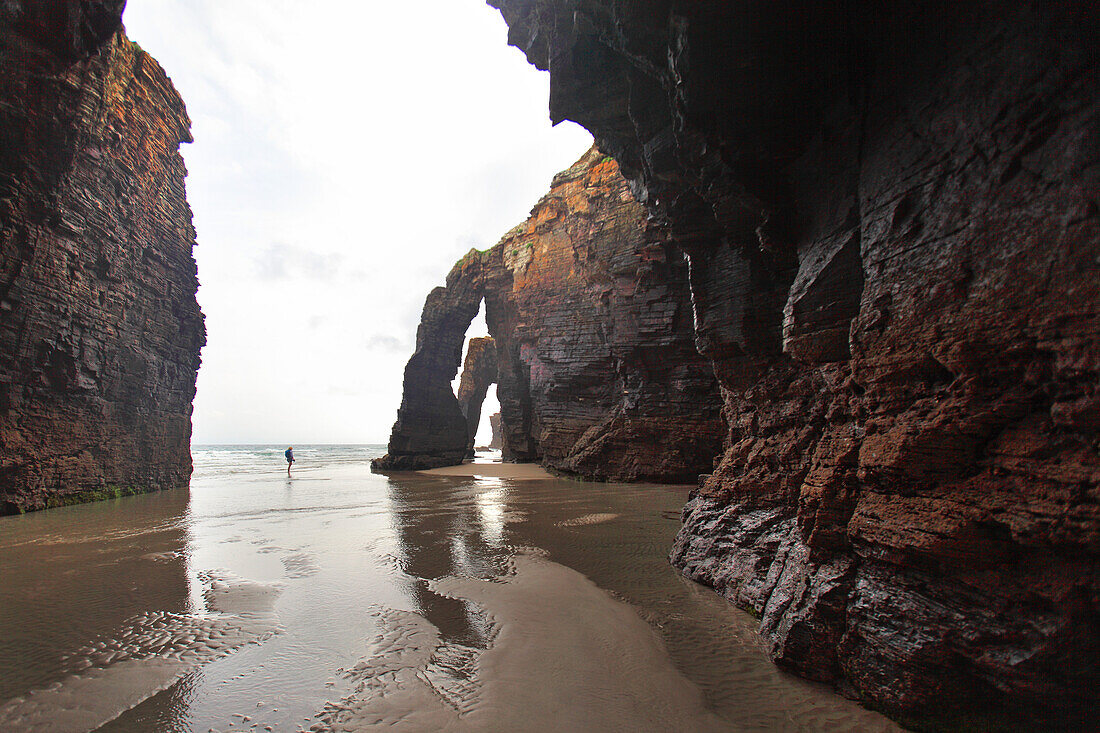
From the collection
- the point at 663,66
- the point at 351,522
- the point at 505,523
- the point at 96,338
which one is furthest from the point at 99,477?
the point at 663,66

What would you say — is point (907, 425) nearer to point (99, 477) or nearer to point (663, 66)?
point (663, 66)

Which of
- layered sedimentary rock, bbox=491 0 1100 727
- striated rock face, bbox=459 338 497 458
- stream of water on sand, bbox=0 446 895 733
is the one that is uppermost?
striated rock face, bbox=459 338 497 458

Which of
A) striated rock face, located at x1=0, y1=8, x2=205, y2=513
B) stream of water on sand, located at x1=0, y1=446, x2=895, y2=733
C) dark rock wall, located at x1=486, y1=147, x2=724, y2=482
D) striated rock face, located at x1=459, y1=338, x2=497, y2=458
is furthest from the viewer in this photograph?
striated rock face, located at x1=459, y1=338, x2=497, y2=458

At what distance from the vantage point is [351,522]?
9328mm

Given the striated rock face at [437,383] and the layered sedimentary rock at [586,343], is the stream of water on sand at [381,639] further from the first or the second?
the striated rock face at [437,383]

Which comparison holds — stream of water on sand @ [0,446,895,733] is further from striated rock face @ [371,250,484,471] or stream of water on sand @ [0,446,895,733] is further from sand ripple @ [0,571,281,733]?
striated rock face @ [371,250,484,471]

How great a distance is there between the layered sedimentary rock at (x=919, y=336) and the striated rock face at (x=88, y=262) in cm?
1302

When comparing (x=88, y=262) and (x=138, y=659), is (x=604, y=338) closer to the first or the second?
(x=88, y=262)

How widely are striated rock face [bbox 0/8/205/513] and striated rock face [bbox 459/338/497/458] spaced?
27.9 m

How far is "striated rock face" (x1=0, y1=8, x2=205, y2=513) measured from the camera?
973 centimetres

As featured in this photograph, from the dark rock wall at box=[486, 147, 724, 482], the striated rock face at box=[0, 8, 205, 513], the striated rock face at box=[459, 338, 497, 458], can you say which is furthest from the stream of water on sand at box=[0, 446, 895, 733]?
the striated rock face at box=[459, 338, 497, 458]

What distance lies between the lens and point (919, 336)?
2.86 meters

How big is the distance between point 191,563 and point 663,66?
9462mm

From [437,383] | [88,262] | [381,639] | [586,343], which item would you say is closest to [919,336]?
[381,639]
